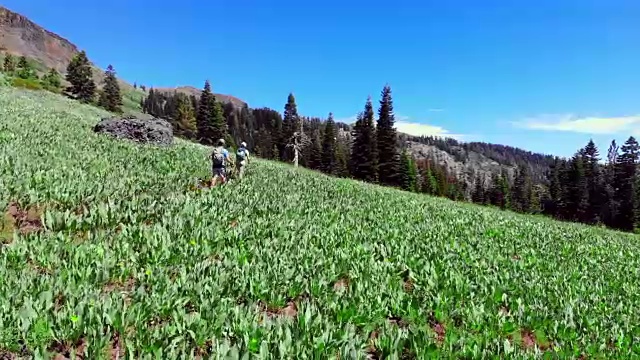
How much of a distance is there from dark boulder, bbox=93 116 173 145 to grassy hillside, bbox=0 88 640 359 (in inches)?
485

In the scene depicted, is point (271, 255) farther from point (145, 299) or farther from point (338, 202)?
point (338, 202)

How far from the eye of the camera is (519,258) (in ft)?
41.3

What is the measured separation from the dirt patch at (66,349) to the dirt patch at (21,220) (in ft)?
16.2

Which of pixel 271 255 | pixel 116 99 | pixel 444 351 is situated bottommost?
pixel 444 351

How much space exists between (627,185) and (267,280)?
78198 millimetres

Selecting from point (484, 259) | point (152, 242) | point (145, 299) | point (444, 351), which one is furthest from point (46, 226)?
point (484, 259)

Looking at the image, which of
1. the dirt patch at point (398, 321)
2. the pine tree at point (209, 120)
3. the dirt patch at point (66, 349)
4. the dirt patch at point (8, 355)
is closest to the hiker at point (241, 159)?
the dirt patch at point (398, 321)

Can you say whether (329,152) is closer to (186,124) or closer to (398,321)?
(186,124)

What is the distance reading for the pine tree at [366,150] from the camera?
65.3 m

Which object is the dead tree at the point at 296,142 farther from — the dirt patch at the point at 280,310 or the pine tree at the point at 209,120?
the dirt patch at the point at 280,310

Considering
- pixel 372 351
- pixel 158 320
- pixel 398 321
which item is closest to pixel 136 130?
pixel 158 320

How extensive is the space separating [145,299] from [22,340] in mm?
1369

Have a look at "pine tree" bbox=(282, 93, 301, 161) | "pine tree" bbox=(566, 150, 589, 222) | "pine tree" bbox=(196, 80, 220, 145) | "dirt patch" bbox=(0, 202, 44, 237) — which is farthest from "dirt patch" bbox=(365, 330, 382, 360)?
"pine tree" bbox=(282, 93, 301, 161)

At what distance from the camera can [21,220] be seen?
371 inches
